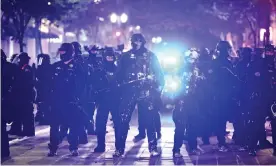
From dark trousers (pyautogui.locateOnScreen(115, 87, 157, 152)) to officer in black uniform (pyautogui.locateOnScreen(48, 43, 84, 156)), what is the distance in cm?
84

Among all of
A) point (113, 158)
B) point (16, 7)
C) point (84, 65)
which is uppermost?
point (16, 7)

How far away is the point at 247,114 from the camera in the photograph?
10023mm

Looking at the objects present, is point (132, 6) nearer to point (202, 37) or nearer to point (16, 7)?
point (202, 37)

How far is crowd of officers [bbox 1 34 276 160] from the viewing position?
387 inches

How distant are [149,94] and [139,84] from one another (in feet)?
0.99

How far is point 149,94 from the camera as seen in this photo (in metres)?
9.99

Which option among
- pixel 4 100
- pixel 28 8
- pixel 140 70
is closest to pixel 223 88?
pixel 140 70

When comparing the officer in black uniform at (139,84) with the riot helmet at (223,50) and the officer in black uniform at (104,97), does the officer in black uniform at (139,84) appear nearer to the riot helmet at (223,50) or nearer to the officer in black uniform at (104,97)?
the officer in black uniform at (104,97)

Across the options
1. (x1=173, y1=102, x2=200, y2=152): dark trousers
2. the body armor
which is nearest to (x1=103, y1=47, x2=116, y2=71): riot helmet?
the body armor

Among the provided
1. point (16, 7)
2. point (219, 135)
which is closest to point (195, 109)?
point (219, 135)

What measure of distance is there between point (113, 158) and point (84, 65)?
2.04 m

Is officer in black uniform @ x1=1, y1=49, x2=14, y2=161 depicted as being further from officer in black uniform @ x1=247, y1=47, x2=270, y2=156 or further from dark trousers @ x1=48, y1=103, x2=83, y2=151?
officer in black uniform @ x1=247, y1=47, x2=270, y2=156

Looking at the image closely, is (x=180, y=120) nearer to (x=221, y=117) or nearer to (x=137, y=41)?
(x=221, y=117)

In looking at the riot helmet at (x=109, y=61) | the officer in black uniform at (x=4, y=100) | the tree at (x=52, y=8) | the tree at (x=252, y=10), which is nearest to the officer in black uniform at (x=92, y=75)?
the riot helmet at (x=109, y=61)
